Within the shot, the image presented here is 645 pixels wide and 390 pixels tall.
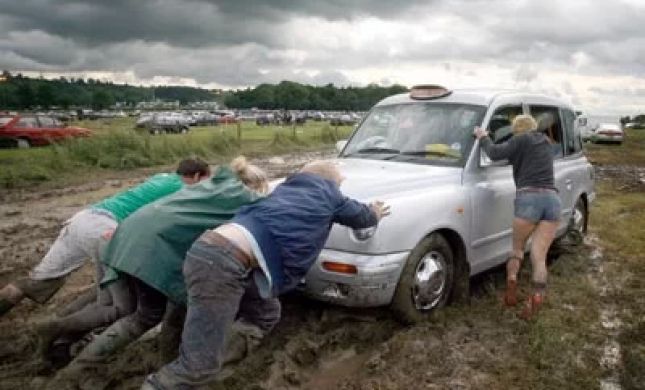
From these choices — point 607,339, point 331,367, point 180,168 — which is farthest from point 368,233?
point 607,339

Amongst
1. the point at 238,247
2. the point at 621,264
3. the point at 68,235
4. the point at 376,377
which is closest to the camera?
the point at 238,247

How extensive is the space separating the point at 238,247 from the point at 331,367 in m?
1.60

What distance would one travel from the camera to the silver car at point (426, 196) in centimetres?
479

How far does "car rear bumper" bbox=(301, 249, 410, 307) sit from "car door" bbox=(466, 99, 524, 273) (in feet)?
3.98

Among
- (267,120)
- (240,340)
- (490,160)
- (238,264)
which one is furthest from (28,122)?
(267,120)

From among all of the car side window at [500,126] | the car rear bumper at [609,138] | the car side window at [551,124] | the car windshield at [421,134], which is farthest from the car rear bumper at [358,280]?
the car rear bumper at [609,138]

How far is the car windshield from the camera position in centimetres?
595

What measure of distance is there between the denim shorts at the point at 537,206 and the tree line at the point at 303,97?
129 meters

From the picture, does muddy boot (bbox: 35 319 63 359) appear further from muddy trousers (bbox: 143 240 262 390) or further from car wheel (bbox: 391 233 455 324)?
car wheel (bbox: 391 233 455 324)

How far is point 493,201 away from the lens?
5.98 metres

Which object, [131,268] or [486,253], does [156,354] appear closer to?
[131,268]

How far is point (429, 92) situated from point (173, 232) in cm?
352

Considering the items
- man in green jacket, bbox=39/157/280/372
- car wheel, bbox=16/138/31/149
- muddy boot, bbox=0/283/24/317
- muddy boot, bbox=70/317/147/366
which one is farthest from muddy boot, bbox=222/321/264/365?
car wheel, bbox=16/138/31/149

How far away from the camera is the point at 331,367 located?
4.63 meters
